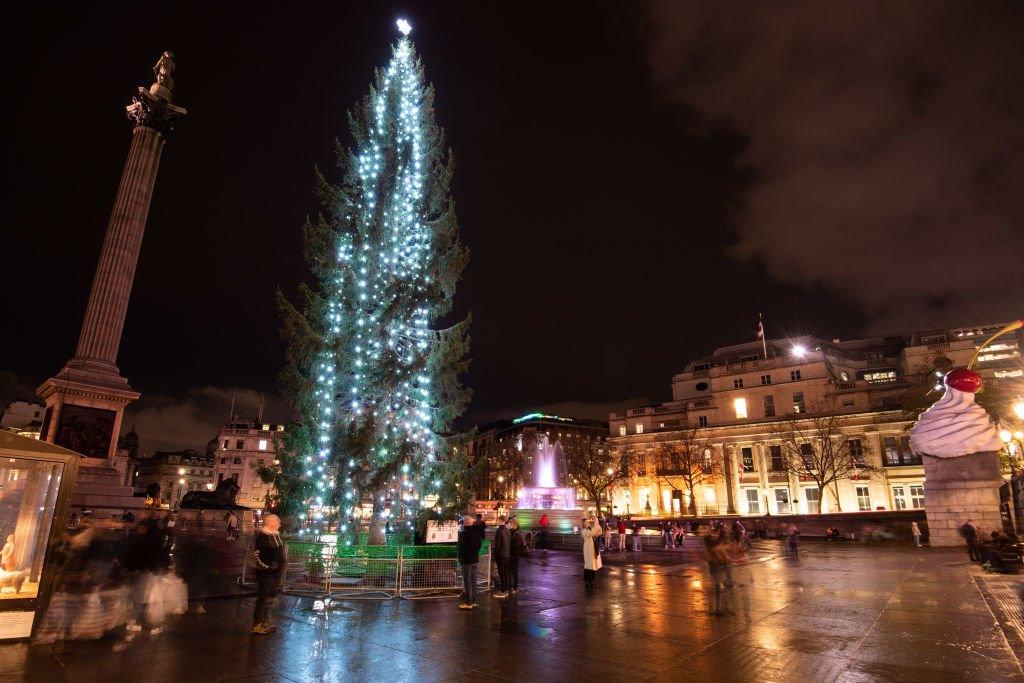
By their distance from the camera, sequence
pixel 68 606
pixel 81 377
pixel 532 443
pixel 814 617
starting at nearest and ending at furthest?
pixel 68 606 → pixel 814 617 → pixel 81 377 → pixel 532 443

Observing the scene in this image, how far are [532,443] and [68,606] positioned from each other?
263 ft

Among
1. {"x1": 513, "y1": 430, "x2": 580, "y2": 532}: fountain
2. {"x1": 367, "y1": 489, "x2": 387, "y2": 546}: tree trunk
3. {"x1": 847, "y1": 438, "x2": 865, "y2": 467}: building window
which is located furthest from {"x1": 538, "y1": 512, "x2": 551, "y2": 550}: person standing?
{"x1": 847, "y1": 438, "x2": 865, "y2": 467}: building window

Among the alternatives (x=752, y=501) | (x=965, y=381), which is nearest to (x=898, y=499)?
(x=752, y=501)

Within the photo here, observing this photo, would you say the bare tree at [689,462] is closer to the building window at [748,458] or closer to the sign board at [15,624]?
the building window at [748,458]

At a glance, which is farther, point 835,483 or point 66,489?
point 835,483

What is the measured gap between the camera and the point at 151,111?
3456cm

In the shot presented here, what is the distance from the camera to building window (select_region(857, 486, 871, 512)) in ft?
187

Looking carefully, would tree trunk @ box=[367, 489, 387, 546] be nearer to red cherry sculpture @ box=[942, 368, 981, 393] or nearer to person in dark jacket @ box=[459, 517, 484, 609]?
person in dark jacket @ box=[459, 517, 484, 609]

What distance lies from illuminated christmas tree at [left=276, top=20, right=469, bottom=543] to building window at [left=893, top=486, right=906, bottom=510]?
56.9m

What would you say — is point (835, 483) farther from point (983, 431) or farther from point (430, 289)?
point (430, 289)

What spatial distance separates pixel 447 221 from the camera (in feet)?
64.5

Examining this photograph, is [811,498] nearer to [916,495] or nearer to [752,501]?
[752,501]

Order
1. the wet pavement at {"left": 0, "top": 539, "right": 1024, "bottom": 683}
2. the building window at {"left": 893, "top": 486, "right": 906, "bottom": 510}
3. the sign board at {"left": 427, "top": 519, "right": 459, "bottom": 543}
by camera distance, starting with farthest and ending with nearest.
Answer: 1. the building window at {"left": 893, "top": 486, "right": 906, "bottom": 510}
2. the sign board at {"left": 427, "top": 519, "right": 459, "bottom": 543}
3. the wet pavement at {"left": 0, "top": 539, "right": 1024, "bottom": 683}

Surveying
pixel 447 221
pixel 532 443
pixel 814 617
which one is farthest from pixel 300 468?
pixel 532 443
